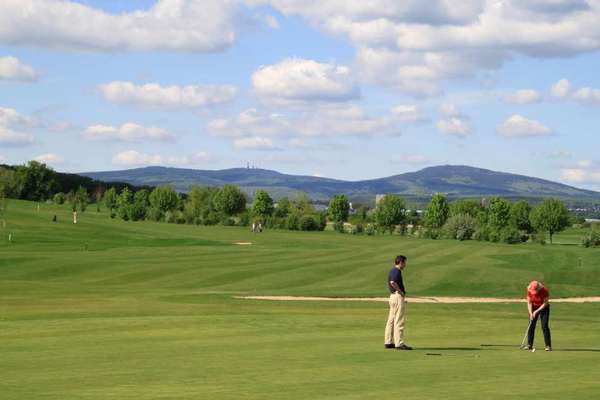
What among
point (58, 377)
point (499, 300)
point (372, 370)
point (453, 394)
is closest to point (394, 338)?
point (372, 370)

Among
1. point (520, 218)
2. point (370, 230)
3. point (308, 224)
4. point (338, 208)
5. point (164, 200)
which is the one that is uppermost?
point (338, 208)

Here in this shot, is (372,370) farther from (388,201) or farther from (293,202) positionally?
(293,202)

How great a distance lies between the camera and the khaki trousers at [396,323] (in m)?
22.4

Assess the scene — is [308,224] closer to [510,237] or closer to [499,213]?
[499,213]

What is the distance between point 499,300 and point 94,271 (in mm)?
25255

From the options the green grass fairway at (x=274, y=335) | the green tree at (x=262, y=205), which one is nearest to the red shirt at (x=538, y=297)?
the green grass fairway at (x=274, y=335)

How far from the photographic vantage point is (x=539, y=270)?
58.4 metres

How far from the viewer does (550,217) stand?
157375mm

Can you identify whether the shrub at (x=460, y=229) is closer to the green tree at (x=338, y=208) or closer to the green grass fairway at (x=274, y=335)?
the green tree at (x=338, y=208)

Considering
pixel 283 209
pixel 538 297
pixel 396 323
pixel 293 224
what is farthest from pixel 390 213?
pixel 396 323

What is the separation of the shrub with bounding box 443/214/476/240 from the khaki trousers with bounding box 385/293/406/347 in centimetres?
11467

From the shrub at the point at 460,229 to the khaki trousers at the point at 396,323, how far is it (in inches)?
4514

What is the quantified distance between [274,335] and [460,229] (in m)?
116

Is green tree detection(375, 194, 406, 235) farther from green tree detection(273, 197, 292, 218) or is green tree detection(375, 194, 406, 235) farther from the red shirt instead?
the red shirt
